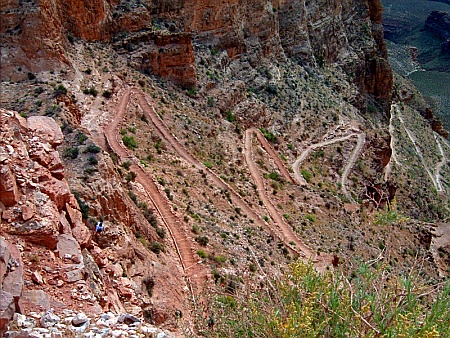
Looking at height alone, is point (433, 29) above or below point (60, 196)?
below

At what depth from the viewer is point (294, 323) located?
8.34 meters

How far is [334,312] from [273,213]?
23170mm

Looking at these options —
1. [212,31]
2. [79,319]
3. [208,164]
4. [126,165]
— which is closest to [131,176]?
[126,165]

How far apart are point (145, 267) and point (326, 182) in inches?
1186

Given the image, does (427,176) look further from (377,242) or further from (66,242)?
(66,242)

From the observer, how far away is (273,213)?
3203 centimetres

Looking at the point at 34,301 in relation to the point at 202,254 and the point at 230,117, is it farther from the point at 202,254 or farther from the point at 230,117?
the point at 230,117

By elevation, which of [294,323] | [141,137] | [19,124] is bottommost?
[141,137]

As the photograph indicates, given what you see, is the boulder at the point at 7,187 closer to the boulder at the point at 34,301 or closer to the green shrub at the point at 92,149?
the boulder at the point at 34,301

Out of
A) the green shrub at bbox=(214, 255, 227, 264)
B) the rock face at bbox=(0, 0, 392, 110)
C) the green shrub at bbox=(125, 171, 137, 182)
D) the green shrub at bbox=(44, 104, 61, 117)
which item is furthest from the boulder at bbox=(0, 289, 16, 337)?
the rock face at bbox=(0, 0, 392, 110)

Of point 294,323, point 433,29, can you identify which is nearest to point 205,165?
point 294,323

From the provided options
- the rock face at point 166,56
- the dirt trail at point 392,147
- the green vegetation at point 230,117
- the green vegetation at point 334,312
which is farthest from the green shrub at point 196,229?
the dirt trail at point 392,147

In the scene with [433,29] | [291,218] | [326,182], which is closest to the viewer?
[291,218]

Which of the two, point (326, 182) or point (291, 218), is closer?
point (291, 218)
